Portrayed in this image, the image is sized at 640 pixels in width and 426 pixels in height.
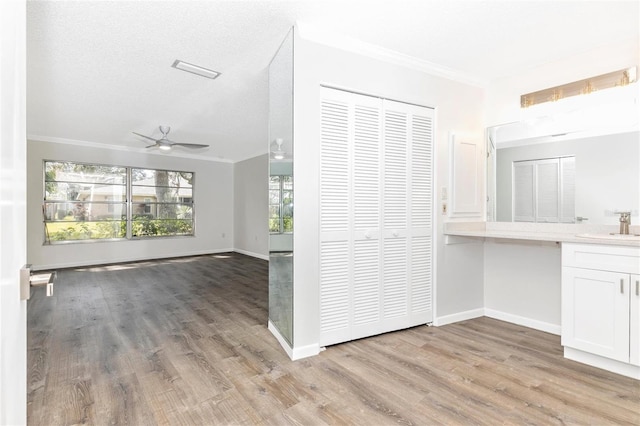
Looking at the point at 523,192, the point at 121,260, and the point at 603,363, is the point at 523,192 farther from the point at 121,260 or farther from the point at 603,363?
the point at 121,260

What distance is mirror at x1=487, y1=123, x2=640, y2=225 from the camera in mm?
2670

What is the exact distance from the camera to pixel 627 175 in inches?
104

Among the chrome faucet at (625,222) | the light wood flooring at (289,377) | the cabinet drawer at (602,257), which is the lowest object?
the light wood flooring at (289,377)

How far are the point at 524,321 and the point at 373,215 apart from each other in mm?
2028

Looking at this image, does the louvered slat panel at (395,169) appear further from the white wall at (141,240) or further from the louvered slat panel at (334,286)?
the white wall at (141,240)

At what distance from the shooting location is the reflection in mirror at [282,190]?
2.61 meters

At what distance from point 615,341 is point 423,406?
1593 mm

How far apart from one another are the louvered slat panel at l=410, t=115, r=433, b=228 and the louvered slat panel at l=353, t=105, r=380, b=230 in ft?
1.50

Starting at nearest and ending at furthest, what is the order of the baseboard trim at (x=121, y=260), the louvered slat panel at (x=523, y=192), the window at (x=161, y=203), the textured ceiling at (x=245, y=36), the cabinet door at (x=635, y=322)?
the cabinet door at (x=635, y=322) → the textured ceiling at (x=245, y=36) → the louvered slat panel at (x=523, y=192) → the baseboard trim at (x=121, y=260) → the window at (x=161, y=203)

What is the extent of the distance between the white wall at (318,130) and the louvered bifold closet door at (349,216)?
0.10 meters

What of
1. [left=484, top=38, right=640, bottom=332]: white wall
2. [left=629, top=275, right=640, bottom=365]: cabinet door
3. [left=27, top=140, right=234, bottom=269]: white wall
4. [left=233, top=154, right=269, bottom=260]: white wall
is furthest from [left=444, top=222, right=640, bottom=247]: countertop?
[left=27, top=140, right=234, bottom=269]: white wall

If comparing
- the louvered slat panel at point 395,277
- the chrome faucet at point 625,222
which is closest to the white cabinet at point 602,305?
the chrome faucet at point 625,222

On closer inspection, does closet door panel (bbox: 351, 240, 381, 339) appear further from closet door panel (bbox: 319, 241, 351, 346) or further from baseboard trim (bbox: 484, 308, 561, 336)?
baseboard trim (bbox: 484, 308, 561, 336)

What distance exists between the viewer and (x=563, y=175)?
301cm
